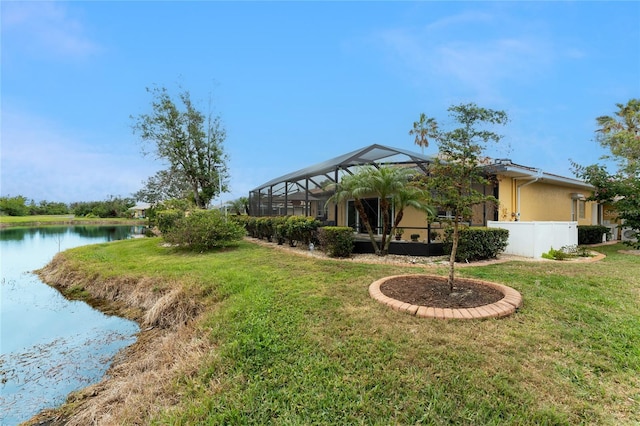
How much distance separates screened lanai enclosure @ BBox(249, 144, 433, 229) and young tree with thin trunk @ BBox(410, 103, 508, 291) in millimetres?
3143

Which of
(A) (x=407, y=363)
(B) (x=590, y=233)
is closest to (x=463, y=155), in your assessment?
(A) (x=407, y=363)

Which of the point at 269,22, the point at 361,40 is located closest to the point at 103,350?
the point at 269,22

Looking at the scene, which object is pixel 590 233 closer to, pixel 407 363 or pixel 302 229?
pixel 302 229

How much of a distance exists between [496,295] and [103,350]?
6092 millimetres

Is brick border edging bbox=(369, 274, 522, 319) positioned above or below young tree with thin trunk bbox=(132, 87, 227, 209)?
below

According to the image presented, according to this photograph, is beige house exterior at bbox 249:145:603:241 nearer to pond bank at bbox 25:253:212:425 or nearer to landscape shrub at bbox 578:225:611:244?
landscape shrub at bbox 578:225:611:244

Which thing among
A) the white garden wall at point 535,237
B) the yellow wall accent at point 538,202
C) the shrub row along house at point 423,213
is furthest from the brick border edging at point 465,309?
the yellow wall accent at point 538,202

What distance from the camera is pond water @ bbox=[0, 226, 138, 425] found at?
3279 millimetres

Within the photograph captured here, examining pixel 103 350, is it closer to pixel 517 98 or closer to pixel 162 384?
pixel 162 384

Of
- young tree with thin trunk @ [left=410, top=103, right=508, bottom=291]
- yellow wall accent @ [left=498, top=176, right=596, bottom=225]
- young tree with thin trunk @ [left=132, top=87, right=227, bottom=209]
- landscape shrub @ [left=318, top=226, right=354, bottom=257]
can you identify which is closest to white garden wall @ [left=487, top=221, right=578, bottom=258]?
yellow wall accent @ [left=498, top=176, right=596, bottom=225]

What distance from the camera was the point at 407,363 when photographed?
2.45 m

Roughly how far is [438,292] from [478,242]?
3825 millimetres

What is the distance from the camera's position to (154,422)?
7.22 feet

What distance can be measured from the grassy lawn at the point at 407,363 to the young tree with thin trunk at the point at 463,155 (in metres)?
1.48
